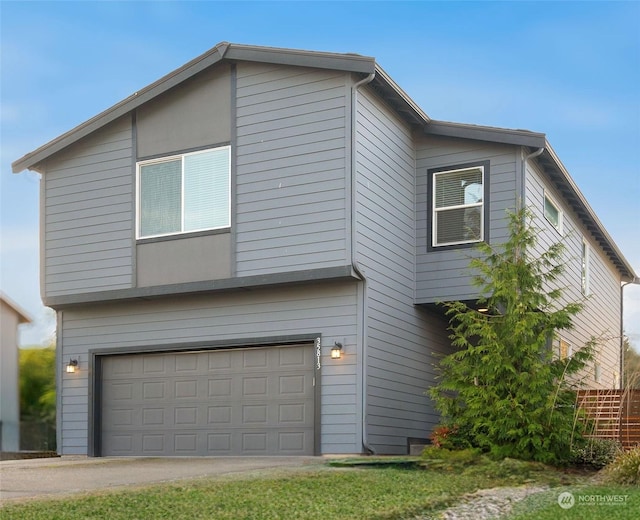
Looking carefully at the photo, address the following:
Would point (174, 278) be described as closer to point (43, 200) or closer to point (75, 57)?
point (43, 200)

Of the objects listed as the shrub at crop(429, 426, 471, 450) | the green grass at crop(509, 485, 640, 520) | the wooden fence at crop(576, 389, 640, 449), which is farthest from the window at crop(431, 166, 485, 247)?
the green grass at crop(509, 485, 640, 520)

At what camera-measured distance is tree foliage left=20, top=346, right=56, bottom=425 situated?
1354 mm

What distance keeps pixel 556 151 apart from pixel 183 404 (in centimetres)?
812

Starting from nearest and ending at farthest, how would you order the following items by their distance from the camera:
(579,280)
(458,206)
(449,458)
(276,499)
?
(276,499) < (449,458) < (458,206) < (579,280)

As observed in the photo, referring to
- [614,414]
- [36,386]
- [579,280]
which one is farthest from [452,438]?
[36,386]

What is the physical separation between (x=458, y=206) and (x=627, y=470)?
5.93 metres

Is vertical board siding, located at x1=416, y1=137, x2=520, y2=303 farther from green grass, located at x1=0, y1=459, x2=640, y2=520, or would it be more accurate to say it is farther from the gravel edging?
the gravel edging

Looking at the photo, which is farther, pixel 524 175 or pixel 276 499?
pixel 524 175

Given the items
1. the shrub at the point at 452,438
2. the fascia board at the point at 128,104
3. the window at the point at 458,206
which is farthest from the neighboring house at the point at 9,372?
the window at the point at 458,206

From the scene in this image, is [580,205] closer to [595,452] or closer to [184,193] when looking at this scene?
Answer: [595,452]

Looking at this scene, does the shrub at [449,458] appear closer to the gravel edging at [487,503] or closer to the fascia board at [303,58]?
the gravel edging at [487,503]

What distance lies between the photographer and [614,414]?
1108 centimetres

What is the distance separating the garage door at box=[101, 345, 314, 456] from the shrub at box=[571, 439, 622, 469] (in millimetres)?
3914

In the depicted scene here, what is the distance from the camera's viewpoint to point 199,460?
1188 cm
